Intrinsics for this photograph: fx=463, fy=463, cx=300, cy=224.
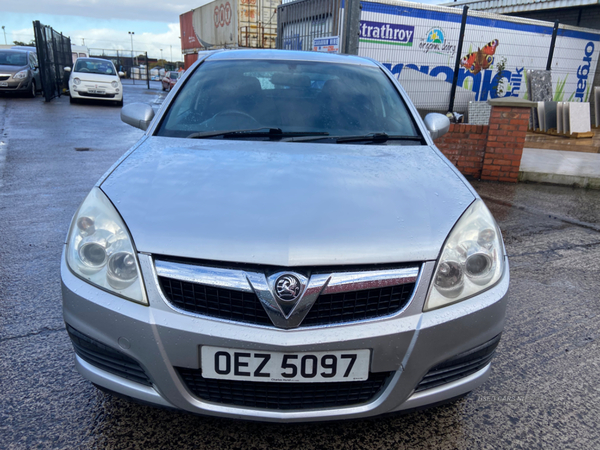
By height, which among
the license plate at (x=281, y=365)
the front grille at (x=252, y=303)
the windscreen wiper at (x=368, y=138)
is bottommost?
the license plate at (x=281, y=365)

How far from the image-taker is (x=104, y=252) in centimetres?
155

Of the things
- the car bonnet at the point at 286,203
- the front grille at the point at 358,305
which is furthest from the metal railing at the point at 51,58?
the front grille at the point at 358,305

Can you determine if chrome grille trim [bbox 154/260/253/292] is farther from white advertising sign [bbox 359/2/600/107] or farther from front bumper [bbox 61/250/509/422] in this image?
white advertising sign [bbox 359/2/600/107]

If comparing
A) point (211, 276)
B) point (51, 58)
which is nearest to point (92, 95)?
point (51, 58)

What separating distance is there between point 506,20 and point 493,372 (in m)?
10.9

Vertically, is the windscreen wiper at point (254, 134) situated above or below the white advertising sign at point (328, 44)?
below

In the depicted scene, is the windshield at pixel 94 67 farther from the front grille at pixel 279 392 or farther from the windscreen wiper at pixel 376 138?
the front grille at pixel 279 392

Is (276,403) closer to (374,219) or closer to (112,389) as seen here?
(112,389)

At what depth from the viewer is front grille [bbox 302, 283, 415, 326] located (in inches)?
56.3

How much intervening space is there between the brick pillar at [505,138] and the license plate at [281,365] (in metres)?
5.30

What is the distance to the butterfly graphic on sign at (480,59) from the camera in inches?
415

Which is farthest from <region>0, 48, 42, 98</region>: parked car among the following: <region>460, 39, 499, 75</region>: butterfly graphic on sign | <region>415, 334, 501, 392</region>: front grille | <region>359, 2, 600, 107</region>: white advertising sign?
<region>415, 334, 501, 392</region>: front grille

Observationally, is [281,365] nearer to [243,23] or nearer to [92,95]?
[92,95]

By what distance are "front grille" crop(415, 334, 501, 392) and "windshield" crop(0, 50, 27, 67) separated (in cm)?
1735
